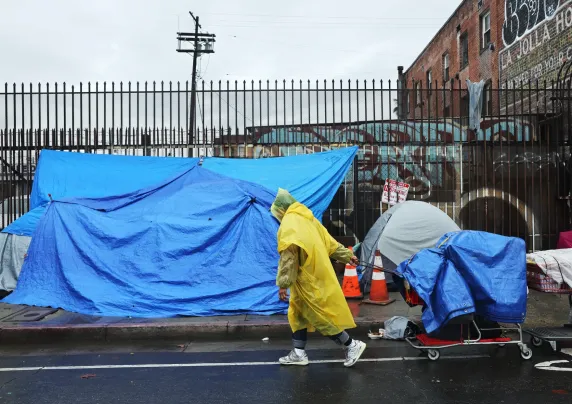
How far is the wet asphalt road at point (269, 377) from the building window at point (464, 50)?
17.5 m

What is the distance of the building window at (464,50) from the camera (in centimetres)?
2127

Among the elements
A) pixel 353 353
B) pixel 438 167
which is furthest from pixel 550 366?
pixel 438 167

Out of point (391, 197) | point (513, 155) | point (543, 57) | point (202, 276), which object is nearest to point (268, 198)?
point (202, 276)

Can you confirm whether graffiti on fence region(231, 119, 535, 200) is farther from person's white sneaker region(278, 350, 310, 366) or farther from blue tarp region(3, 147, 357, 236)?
person's white sneaker region(278, 350, 310, 366)

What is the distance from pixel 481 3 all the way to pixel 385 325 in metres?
16.1

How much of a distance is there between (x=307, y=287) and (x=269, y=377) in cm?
92

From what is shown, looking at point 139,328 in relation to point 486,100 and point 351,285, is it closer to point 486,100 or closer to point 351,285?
point 351,285

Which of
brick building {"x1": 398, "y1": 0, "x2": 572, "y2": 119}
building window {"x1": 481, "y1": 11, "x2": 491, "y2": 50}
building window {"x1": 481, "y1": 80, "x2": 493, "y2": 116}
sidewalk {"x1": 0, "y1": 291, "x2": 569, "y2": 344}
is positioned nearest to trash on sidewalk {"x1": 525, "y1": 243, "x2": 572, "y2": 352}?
sidewalk {"x1": 0, "y1": 291, "x2": 569, "y2": 344}

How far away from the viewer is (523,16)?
51.4ft

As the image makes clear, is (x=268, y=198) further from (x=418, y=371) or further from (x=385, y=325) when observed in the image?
(x=418, y=371)

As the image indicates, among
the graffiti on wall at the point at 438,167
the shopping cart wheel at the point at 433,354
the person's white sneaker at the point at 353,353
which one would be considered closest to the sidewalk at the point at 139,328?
the shopping cart wheel at the point at 433,354

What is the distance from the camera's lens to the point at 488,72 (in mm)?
18469

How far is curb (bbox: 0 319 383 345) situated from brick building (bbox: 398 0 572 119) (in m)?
5.56

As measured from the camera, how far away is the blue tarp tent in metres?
7.71
